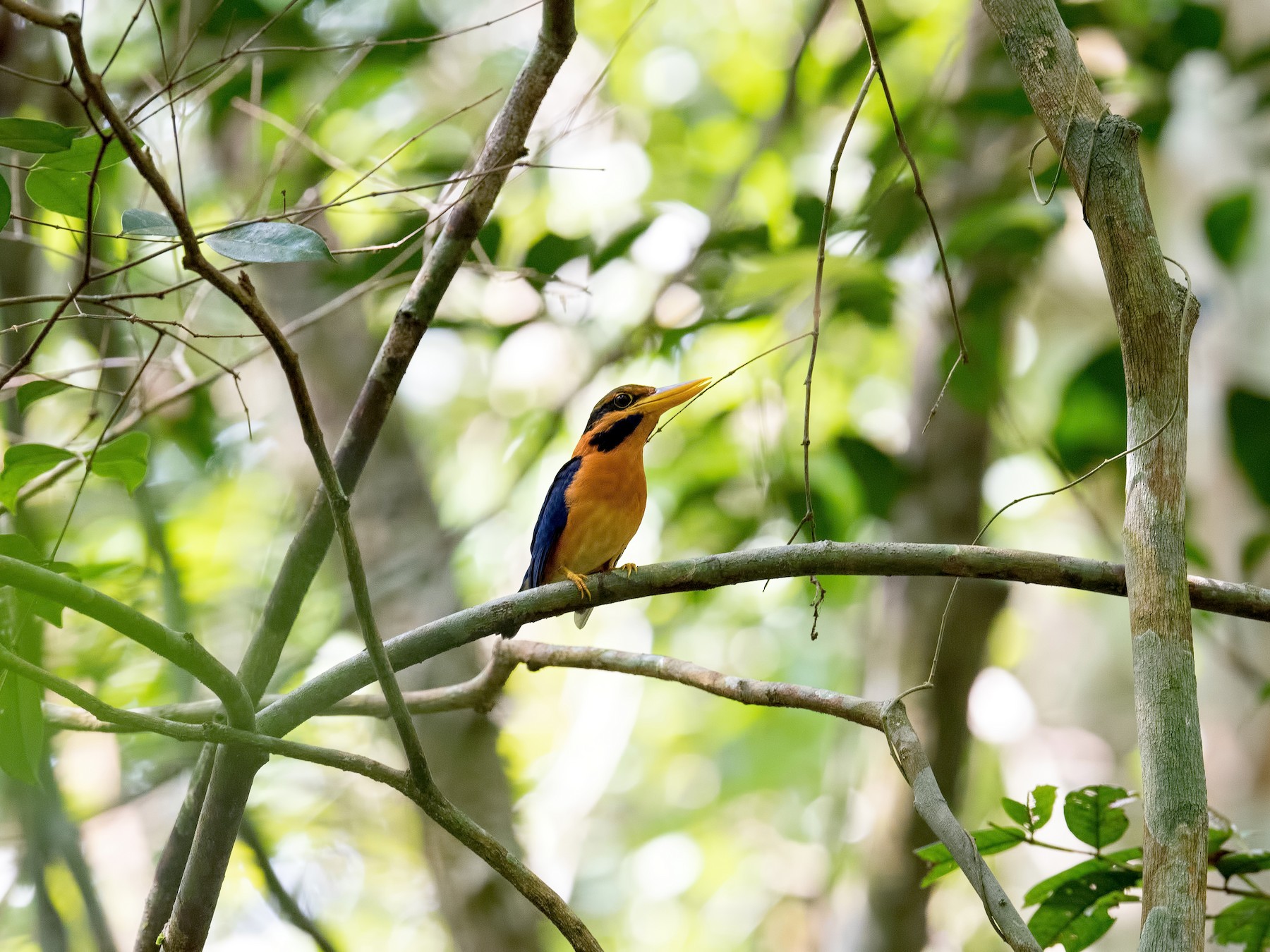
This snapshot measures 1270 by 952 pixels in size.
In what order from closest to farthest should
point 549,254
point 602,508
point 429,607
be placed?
1. point 549,254
2. point 602,508
3. point 429,607

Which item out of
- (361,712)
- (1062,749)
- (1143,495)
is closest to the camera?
(1143,495)

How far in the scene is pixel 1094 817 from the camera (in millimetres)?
2418

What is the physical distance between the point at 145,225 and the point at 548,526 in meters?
3.00

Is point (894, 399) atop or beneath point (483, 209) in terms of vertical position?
atop

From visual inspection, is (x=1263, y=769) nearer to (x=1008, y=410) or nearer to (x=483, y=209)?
(x=1008, y=410)

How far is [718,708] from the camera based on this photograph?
38.8 feet

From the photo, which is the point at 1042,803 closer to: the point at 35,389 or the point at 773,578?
the point at 773,578

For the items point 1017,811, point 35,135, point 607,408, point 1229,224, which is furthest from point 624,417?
point 35,135

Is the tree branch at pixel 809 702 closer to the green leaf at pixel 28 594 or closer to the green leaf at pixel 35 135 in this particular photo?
the green leaf at pixel 28 594

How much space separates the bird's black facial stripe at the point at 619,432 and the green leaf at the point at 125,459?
9.09ft

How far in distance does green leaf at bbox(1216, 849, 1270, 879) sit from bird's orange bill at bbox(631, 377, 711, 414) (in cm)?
262

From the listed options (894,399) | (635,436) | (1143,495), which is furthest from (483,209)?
(894,399)

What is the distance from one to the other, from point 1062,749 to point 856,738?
5022mm

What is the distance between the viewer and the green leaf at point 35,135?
1.75 metres
